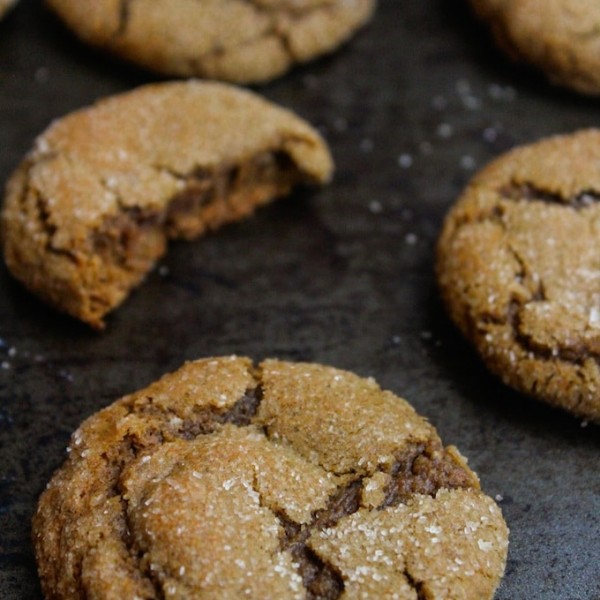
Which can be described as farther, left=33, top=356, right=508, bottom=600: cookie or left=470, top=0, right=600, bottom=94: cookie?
left=470, top=0, right=600, bottom=94: cookie

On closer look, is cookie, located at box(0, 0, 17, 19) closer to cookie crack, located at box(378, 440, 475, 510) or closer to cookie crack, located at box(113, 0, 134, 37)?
cookie crack, located at box(113, 0, 134, 37)

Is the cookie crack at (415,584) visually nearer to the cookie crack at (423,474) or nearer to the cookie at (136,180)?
the cookie crack at (423,474)

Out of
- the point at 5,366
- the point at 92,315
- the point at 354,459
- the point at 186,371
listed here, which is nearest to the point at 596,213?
the point at 354,459

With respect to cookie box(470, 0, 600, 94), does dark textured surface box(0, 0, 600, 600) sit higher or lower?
lower

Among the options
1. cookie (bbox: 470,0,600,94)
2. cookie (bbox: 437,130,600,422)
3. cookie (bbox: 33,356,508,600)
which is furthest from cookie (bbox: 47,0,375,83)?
cookie (bbox: 33,356,508,600)

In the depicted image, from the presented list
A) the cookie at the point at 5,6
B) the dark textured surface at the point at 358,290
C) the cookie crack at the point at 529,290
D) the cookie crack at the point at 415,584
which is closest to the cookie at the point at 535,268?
the cookie crack at the point at 529,290

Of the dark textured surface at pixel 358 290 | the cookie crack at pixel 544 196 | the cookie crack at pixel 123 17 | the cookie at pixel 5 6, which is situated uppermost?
the cookie crack at pixel 123 17

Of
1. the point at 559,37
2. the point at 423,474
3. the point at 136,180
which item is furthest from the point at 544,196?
the point at 136,180
